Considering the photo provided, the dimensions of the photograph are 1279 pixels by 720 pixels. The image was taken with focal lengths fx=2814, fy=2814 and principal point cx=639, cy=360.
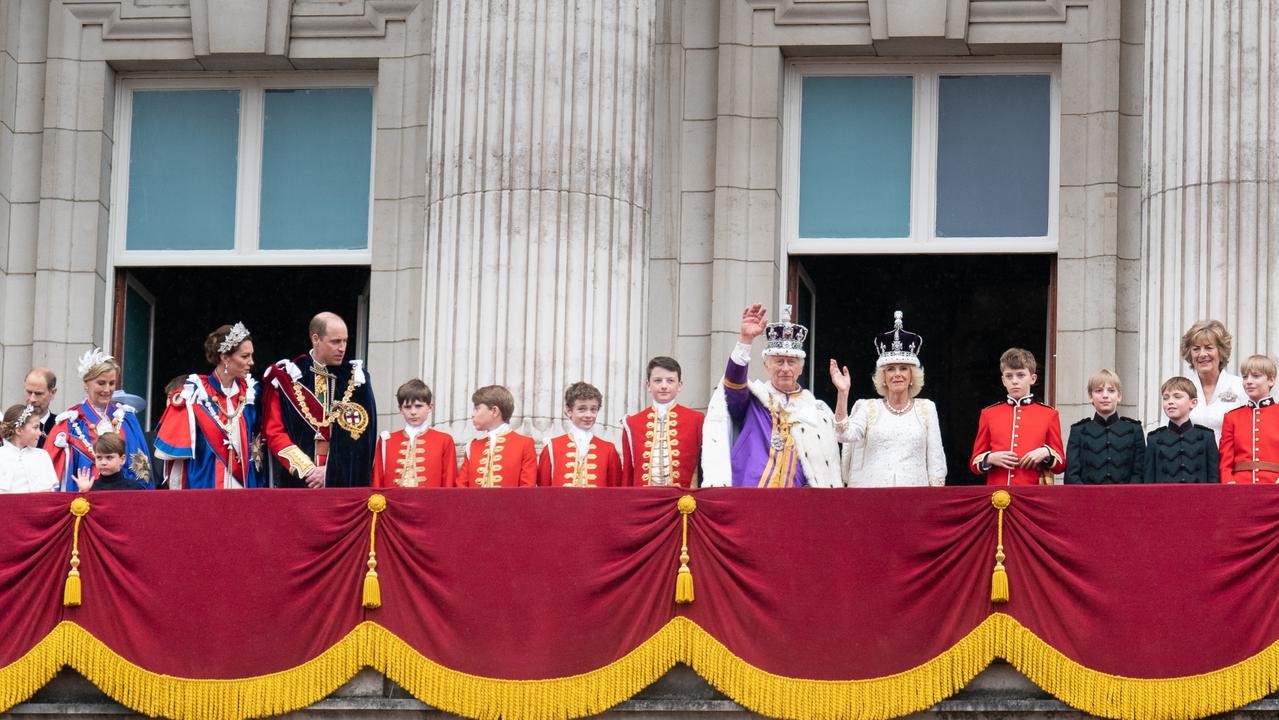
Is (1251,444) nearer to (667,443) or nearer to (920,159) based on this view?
(667,443)

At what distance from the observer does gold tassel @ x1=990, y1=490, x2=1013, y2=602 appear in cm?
1808

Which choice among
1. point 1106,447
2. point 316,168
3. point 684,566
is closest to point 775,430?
point 684,566

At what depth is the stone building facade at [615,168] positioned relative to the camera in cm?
2203

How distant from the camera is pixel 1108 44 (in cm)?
2428

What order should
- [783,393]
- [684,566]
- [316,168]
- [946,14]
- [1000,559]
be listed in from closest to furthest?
[1000,559] < [684,566] < [783,393] < [946,14] < [316,168]

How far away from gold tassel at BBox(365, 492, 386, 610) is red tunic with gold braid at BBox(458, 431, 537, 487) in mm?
1203

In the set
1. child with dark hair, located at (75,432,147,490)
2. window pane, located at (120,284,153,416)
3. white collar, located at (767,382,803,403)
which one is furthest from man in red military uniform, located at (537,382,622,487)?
window pane, located at (120,284,153,416)

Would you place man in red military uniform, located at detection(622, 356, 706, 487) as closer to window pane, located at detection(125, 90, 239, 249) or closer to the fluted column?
the fluted column

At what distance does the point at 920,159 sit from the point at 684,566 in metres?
7.38

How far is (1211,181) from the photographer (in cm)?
2192

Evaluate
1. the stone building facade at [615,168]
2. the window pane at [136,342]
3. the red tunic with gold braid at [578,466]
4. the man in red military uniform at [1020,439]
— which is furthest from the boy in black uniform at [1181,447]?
the window pane at [136,342]

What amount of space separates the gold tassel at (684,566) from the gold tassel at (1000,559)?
1958 mm

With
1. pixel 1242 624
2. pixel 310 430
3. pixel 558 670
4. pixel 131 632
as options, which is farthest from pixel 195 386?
pixel 1242 624

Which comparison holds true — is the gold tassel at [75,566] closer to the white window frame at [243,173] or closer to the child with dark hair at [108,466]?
the child with dark hair at [108,466]
